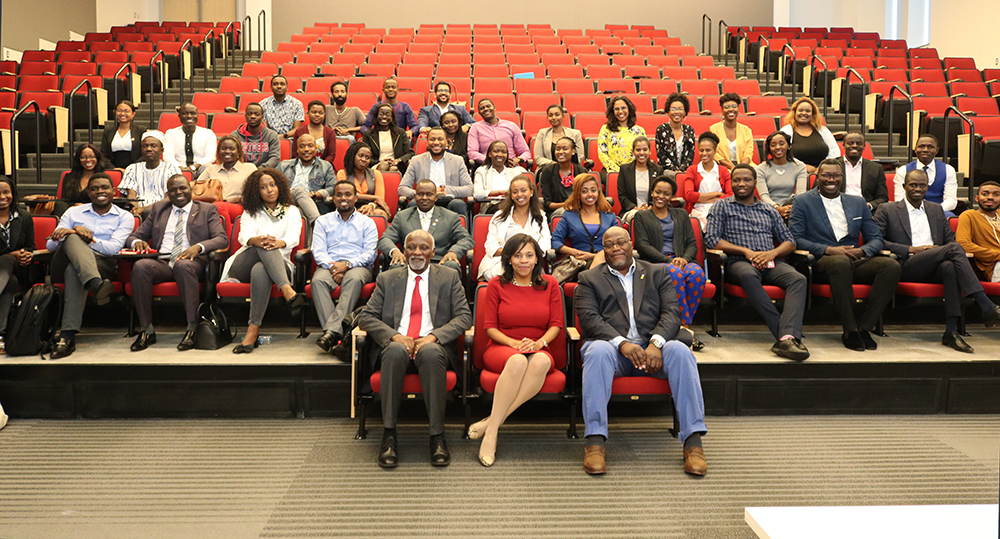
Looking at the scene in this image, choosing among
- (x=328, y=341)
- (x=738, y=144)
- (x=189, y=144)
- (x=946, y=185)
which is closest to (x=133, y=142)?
(x=189, y=144)

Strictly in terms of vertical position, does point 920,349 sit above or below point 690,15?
below

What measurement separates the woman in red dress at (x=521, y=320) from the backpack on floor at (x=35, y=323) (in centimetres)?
219

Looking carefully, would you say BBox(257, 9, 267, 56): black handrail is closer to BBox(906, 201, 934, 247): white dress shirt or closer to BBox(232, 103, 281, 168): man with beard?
BBox(232, 103, 281, 168): man with beard

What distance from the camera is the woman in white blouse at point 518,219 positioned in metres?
3.81

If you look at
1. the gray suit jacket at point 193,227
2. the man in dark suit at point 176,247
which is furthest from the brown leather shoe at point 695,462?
the gray suit jacket at point 193,227

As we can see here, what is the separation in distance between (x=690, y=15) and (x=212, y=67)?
296 inches

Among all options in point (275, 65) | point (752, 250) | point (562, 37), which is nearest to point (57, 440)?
point (752, 250)

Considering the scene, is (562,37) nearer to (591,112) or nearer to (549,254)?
(591,112)

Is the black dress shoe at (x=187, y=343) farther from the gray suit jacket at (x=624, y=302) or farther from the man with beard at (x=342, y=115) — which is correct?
the man with beard at (x=342, y=115)

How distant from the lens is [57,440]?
3002 mm

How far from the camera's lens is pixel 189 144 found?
522cm

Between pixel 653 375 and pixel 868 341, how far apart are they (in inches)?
55.3

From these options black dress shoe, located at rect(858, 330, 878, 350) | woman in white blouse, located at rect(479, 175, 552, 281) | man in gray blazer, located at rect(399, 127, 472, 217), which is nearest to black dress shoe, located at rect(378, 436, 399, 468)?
woman in white blouse, located at rect(479, 175, 552, 281)

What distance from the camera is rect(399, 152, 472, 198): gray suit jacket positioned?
468 centimetres
